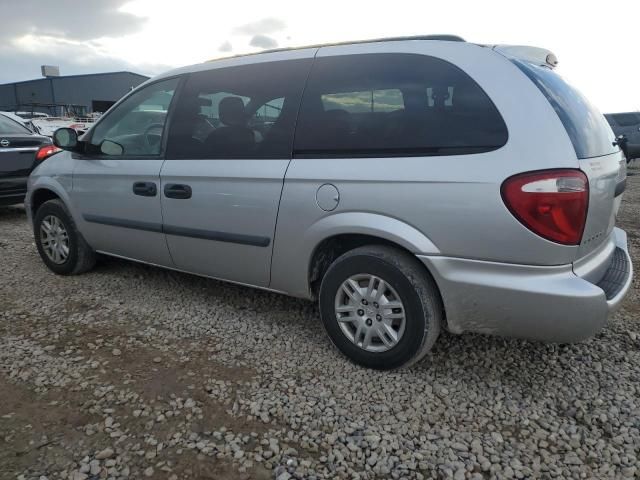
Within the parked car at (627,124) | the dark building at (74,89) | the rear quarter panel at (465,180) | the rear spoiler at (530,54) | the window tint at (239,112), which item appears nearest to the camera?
the rear quarter panel at (465,180)

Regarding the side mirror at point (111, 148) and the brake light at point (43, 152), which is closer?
the side mirror at point (111, 148)

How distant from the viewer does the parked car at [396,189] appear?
2084mm

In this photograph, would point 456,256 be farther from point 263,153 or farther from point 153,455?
point 153,455

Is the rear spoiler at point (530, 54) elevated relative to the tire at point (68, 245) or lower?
elevated

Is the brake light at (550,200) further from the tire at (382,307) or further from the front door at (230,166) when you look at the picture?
the front door at (230,166)

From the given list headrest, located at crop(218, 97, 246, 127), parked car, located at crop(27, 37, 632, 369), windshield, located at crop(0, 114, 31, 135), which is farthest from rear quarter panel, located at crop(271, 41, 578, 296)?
windshield, located at crop(0, 114, 31, 135)

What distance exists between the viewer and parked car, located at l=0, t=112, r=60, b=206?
20.6 ft

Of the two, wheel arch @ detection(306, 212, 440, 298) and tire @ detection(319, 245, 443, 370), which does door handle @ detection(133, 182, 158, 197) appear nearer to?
wheel arch @ detection(306, 212, 440, 298)

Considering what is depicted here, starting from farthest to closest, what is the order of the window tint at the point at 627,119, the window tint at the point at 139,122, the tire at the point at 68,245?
the window tint at the point at 627,119 < the tire at the point at 68,245 < the window tint at the point at 139,122

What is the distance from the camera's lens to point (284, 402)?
7.73ft

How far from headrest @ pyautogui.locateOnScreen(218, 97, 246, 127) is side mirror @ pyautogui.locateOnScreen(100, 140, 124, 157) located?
3.43 ft

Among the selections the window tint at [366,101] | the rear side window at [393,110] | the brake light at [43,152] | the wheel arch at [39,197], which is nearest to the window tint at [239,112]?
the rear side window at [393,110]

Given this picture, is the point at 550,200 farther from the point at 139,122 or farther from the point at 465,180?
the point at 139,122

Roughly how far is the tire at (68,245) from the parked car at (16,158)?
249 centimetres
